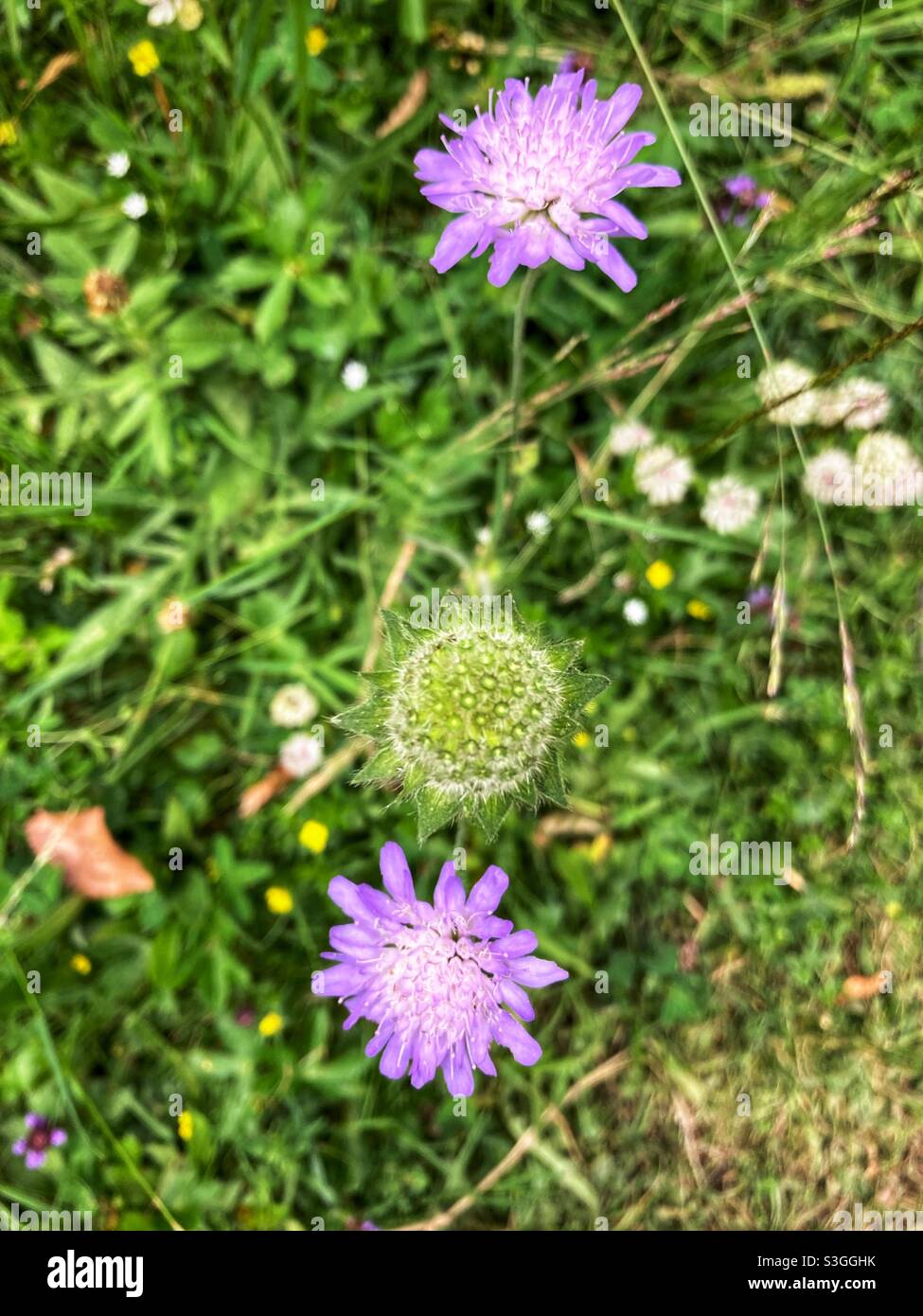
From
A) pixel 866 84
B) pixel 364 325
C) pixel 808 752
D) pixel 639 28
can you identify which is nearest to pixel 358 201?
pixel 364 325

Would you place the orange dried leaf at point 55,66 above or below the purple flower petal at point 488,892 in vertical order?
above

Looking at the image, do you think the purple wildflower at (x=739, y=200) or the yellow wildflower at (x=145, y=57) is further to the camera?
the purple wildflower at (x=739, y=200)

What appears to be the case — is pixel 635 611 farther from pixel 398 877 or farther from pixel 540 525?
pixel 398 877

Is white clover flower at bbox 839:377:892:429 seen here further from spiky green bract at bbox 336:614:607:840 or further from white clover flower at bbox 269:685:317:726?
white clover flower at bbox 269:685:317:726

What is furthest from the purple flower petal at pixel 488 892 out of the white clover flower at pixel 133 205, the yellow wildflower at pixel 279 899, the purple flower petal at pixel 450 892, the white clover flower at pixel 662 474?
the white clover flower at pixel 133 205

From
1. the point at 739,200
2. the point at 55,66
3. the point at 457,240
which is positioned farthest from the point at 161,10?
the point at 739,200

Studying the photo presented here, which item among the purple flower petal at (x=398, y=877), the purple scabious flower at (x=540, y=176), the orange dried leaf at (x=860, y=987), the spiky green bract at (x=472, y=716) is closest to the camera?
the spiky green bract at (x=472, y=716)

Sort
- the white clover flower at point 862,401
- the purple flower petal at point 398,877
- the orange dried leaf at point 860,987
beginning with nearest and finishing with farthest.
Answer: the purple flower petal at point 398,877 < the white clover flower at point 862,401 < the orange dried leaf at point 860,987

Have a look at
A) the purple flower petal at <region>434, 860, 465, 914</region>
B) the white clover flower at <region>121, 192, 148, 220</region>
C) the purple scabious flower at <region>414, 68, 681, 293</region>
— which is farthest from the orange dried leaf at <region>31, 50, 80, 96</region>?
the purple flower petal at <region>434, 860, 465, 914</region>

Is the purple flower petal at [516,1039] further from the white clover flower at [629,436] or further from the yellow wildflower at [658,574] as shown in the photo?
the white clover flower at [629,436]
